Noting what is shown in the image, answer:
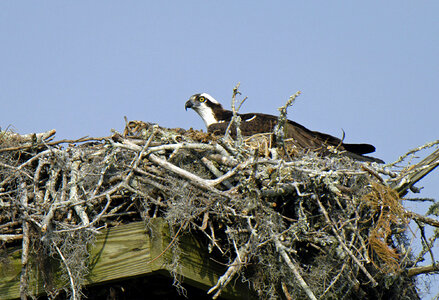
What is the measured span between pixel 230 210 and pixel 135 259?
0.54 m

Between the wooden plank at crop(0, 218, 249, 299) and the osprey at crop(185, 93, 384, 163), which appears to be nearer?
the wooden plank at crop(0, 218, 249, 299)

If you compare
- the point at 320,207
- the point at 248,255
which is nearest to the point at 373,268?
the point at 320,207

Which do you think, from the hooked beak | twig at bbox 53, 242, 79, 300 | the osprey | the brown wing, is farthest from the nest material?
the hooked beak

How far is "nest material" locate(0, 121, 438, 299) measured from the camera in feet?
9.34

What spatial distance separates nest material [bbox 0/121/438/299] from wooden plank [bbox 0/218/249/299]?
6 centimetres

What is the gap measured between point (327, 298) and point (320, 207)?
53 cm

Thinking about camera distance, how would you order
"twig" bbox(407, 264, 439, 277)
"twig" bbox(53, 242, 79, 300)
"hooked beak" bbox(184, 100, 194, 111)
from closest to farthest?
"twig" bbox(53, 242, 79, 300) < "twig" bbox(407, 264, 439, 277) < "hooked beak" bbox(184, 100, 194, 111)

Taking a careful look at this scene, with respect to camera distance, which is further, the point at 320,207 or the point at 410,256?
the point at 410,256

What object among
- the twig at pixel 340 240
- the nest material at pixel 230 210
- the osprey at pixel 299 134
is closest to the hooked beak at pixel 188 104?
the osprey at pixel 299 134

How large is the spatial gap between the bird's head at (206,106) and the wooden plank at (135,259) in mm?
4140

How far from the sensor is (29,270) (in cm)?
287

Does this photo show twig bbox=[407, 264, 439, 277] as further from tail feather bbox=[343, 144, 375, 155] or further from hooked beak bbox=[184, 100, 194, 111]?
hooked beak bbox=[184, 100, 194, 111]

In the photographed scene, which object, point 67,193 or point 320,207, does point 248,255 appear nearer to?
point 320,207

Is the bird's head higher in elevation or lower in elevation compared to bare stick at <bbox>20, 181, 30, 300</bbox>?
higher
